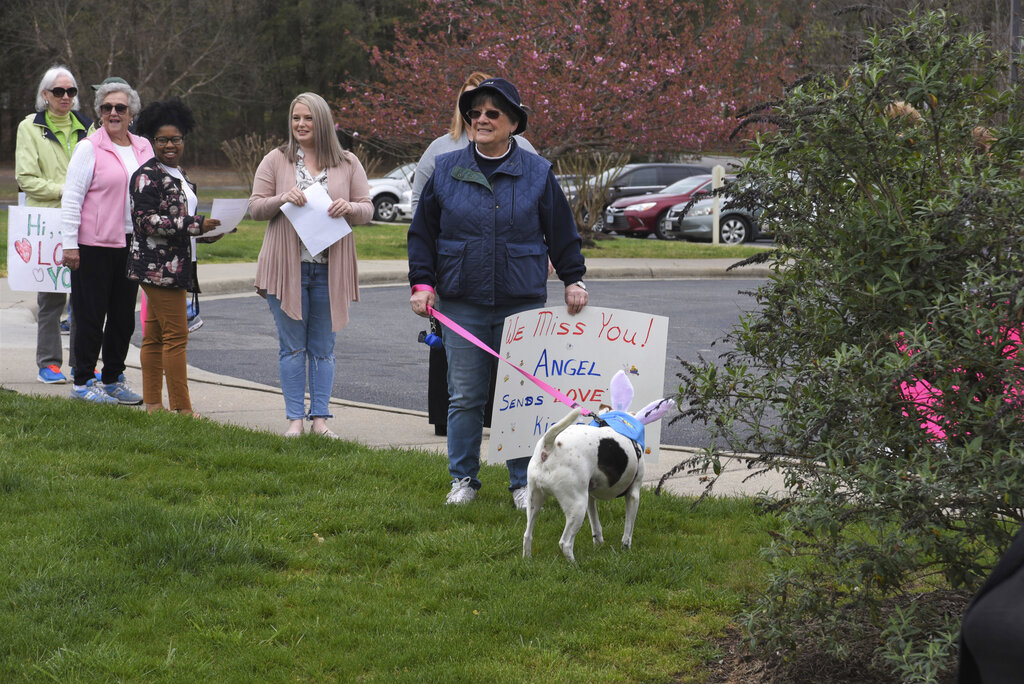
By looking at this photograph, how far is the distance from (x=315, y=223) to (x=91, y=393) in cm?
215

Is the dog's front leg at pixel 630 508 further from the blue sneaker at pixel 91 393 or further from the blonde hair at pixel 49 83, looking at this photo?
the blonde hair at pixel 49 83

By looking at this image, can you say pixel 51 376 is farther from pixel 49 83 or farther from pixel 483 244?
pixel 483 244

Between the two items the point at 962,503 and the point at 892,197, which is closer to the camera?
the point at 962,503

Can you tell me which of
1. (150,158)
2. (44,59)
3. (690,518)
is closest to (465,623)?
(690,518)

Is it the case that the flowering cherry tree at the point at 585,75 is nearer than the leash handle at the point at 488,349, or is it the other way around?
the leash handle at the point at 488,349

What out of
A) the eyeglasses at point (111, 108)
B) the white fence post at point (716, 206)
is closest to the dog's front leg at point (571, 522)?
the eyeglasses at point (111, 108)

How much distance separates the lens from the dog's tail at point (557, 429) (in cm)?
432

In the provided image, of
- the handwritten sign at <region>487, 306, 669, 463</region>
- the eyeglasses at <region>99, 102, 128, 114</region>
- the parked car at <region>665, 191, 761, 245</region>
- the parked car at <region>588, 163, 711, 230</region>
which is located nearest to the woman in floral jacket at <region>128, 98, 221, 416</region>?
the eyeglasses at <region>99, 102, 128, 114</region>

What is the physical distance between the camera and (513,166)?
204 inches

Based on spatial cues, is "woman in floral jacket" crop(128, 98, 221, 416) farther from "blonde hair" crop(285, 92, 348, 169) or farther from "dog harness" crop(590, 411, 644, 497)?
"dog harness" crop(590, 411, 644, 497)

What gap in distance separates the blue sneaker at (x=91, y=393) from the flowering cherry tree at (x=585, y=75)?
51.5ft

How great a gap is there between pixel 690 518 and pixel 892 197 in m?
2.26

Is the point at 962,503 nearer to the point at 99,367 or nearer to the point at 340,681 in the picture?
the point at 340,681

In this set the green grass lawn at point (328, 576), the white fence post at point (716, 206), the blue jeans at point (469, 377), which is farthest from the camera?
the white fence post at point (716, 206)
